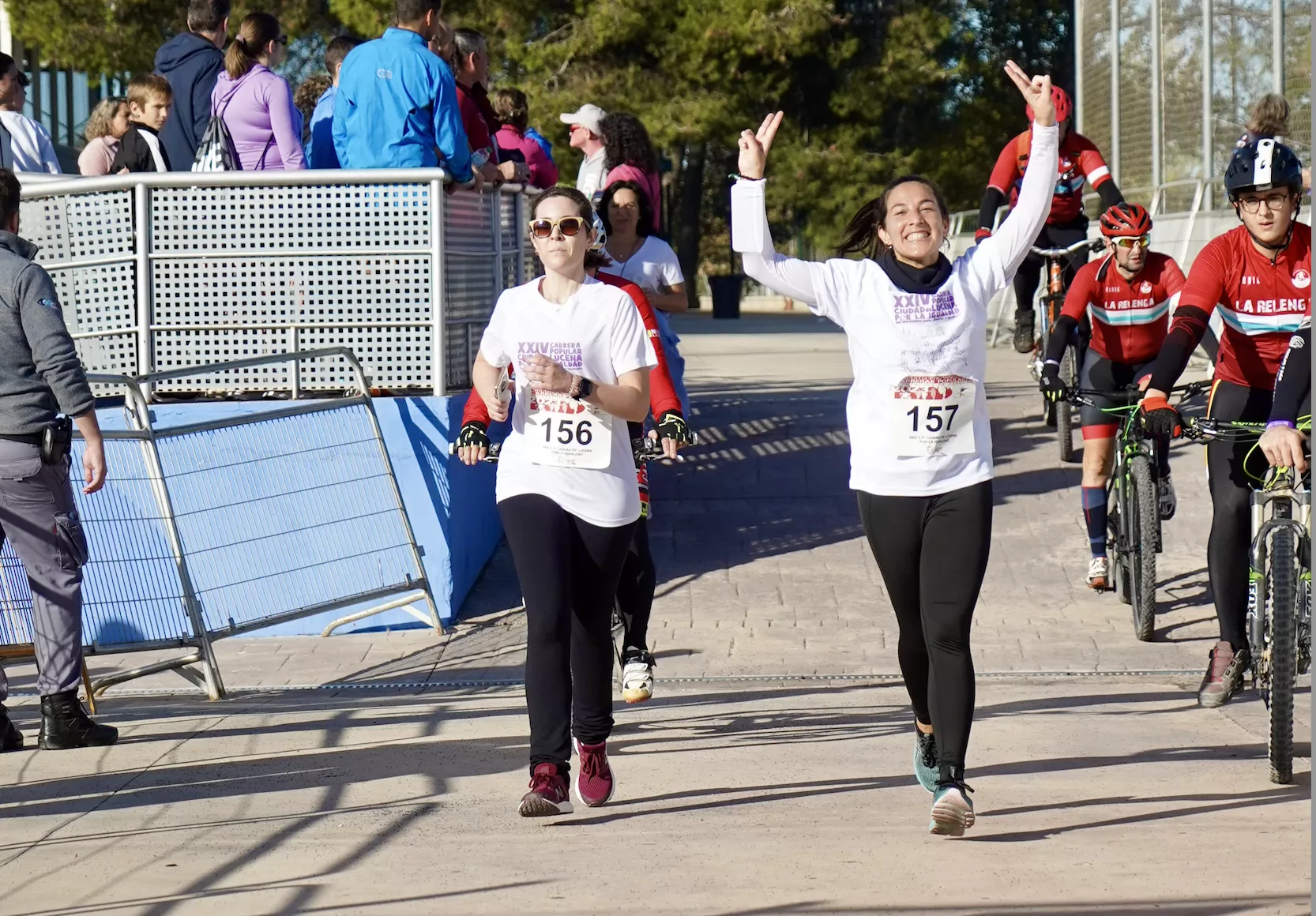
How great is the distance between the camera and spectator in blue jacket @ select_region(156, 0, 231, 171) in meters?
10.5

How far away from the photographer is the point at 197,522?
28.7ft

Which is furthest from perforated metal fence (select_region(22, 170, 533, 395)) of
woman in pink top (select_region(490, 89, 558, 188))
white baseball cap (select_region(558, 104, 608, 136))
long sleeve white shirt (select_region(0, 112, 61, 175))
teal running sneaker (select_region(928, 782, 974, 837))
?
teal running sneaker (select_region(928, 782, 974, 837))

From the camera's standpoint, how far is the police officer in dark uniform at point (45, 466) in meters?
6.76

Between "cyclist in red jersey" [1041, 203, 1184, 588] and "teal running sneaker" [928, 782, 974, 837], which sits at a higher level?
"cyclist in red jersey" [1041, 203, 1184, 588]

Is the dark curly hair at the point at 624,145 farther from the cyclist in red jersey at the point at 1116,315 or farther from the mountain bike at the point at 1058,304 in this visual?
the mountain bike at the point at 1058,304

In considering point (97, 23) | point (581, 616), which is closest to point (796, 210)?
point (97, 23)

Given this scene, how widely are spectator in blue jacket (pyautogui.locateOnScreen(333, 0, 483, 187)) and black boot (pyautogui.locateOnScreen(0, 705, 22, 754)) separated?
3.96 metres

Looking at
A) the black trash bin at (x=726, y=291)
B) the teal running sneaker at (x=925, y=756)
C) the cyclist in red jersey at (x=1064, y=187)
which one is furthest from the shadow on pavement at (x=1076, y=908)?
the black trash bin at (x=726, y=291)

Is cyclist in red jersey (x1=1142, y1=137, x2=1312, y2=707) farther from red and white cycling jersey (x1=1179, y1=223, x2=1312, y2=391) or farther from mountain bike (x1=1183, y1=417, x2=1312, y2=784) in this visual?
mountain bike (x1=1183, y1=417, x2=1312, y2=784)

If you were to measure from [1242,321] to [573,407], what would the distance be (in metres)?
2.58

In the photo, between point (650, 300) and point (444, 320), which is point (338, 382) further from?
point (650, 300)

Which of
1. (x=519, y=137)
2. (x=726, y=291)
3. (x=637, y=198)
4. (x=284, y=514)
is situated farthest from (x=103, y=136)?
(x=726, y=291)

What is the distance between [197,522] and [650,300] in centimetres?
225

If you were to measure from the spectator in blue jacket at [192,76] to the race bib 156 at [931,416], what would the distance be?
6.04 meters
